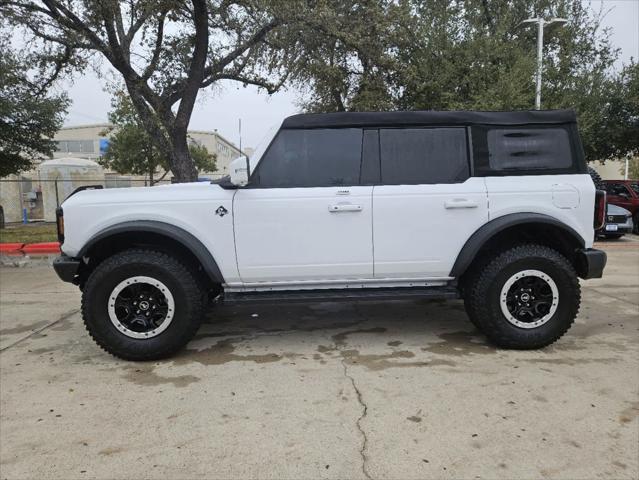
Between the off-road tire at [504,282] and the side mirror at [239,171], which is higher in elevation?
the side mirror at [239,171]

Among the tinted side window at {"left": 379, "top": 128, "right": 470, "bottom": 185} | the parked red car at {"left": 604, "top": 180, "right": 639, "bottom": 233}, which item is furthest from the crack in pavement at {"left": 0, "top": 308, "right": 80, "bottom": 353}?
the parked red car at {"left": 604, "top": 180, "right": 639, "bottom": 233}

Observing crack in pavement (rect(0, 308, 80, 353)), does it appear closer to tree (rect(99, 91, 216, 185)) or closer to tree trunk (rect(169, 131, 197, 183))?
tree trunk (rect(169, 131, 197, 183))

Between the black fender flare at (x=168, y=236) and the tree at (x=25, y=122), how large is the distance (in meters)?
12.4

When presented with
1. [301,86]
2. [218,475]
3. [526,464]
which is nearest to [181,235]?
[218,475]

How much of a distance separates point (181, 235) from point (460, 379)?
2.39m

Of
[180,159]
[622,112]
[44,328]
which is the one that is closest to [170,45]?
[180,159]

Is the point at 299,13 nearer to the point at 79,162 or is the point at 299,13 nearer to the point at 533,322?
the point at 533,322

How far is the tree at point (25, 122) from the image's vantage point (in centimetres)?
1490

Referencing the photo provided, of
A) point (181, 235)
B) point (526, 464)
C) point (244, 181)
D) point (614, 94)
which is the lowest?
point (526, 464)

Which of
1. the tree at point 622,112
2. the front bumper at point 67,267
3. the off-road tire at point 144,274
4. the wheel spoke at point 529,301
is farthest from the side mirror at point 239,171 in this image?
the tree at point 622,112

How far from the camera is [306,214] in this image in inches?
154

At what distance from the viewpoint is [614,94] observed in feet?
60.8

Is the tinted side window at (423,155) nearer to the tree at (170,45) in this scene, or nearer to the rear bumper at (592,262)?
the rear bumper at (592,262)

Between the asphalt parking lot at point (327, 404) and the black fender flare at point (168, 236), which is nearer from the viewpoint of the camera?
the asphalt parking lot at point (327, 404)
